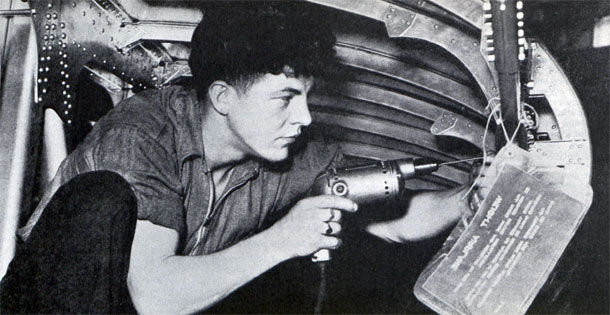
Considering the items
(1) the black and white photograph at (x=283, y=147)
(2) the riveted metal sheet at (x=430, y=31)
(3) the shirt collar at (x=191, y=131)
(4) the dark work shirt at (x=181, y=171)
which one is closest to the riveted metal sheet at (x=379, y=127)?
(1) the black and white photograph at (x=283, y=147)

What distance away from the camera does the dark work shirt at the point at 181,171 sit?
4.50 feet

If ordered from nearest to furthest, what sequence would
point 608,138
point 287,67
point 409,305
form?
point 287,67, point 608,138, point 409,305

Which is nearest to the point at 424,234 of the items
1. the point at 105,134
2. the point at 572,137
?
the point at 572,137

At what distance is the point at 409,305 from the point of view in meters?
3.15

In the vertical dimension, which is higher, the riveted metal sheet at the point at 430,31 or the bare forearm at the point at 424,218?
the riveted metal sheet at the point at 430,31

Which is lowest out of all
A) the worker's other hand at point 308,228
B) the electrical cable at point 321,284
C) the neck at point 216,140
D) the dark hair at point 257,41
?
the electrical cable at point 321,284

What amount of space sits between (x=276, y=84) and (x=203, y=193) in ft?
1.25

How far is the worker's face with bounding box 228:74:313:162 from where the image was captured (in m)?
1.61

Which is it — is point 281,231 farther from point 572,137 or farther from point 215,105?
point 572,137

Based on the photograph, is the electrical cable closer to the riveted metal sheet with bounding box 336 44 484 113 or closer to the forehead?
the forehead

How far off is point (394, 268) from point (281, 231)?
2063mm

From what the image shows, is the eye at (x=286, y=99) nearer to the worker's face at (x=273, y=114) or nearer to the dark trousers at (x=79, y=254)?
the worker's face at (x=273, y=114)

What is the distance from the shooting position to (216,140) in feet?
5.51

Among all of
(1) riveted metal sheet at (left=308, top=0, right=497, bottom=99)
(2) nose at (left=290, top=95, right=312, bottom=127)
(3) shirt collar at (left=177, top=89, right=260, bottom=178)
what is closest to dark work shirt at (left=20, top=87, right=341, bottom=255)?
(3) shirt collar at (left=177, top=89, right=260, bottom=178)
